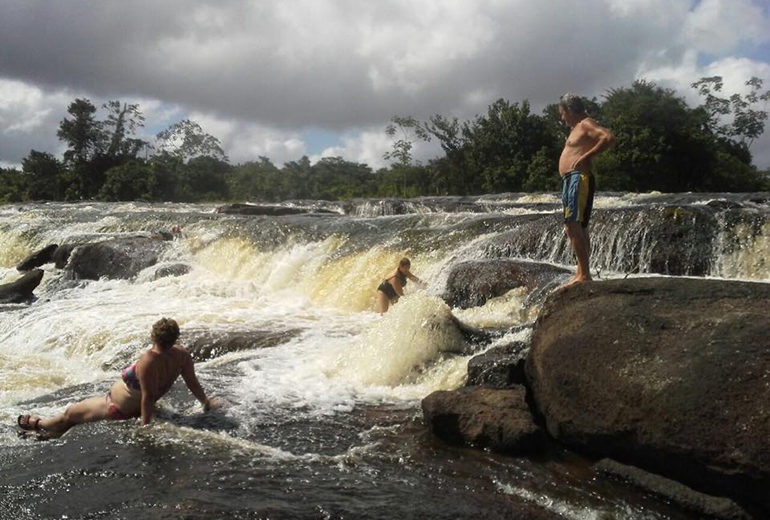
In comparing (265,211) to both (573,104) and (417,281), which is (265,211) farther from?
(573,104)

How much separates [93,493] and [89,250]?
36.9ft

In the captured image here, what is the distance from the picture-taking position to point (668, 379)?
12.5ft

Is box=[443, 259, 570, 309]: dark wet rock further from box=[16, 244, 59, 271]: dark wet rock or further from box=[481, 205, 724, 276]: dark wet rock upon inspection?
box=[16, 244, 59, 271]: dark wet rock

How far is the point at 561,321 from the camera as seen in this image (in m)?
4.66

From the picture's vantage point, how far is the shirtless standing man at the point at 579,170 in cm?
530

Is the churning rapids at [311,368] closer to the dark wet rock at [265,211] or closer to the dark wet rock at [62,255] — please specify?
the dark wet rock at [62,255]

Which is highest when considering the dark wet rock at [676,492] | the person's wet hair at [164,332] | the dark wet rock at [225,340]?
the person's wet hair at [164,332]

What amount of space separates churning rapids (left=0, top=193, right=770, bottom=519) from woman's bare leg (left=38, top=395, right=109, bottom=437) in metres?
0.25

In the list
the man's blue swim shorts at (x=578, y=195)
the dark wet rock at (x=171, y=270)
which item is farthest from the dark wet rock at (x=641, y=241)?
the dark wet rock at (x=171, y=270)

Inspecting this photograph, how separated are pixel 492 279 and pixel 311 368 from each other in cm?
303

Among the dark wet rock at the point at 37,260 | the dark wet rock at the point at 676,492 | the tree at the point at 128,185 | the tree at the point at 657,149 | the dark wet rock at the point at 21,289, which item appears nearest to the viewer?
the dark wet rock at the point at 676,492

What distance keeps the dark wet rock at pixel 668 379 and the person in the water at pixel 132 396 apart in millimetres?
2822

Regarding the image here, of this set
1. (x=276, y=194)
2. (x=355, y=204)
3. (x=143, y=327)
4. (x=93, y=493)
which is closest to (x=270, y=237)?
(x=143, y=327)

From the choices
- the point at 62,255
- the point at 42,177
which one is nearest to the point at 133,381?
the point at 62,255
